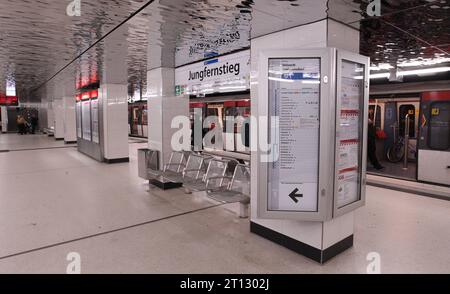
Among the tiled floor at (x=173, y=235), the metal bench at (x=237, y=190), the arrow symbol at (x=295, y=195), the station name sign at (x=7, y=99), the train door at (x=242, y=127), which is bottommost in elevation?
the tiled floor at (x=173, y=235)

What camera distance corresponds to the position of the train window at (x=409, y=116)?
27.7ft

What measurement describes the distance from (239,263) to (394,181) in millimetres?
4906

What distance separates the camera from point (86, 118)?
1080 cm

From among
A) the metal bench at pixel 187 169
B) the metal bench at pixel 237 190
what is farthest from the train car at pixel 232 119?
the metal bench at pixel 237 190

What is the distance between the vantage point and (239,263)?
115 inches

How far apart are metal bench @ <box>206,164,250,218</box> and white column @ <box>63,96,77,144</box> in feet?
41.7

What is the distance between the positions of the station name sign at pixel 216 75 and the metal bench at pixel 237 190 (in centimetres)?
130

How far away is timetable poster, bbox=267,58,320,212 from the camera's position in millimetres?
2861

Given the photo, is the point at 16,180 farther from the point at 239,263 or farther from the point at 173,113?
the point at 239,263

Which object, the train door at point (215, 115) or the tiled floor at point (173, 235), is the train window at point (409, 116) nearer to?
the tiled floor at point (173, 235)

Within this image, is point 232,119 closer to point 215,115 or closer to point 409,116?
point 215,115

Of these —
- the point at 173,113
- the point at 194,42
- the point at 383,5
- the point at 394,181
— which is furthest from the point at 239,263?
the point at 394,181

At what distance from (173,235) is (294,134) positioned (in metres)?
1.84

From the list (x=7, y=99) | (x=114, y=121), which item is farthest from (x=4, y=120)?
(x=114, y=121)
